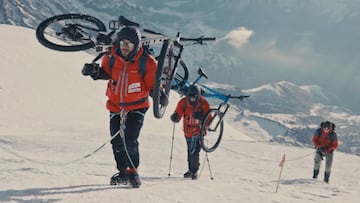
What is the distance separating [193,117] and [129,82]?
16.1 ft

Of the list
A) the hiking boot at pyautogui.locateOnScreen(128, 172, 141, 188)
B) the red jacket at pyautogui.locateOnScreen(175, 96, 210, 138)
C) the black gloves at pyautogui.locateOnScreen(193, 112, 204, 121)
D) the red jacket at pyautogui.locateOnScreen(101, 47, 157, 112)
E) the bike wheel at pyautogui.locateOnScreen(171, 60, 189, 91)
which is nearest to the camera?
the red jacket at pyautogui.locateOnScreen(101, 47, 157, 112)

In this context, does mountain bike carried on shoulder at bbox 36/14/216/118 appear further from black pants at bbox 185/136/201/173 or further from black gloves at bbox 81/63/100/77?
black pants at bbox 185/136/201/173

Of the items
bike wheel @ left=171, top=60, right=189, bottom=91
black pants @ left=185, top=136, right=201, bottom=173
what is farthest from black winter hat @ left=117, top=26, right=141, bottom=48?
bike wheel @ left=171, top=60, right=189, bottom=91

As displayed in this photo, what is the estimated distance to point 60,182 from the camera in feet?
22.2

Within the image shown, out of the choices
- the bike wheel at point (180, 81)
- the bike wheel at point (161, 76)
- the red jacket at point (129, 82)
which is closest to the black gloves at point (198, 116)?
the bike wheel at point (180, 81)

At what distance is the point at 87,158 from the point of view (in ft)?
47.6

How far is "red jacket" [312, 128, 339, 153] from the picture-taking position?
50.6 ft

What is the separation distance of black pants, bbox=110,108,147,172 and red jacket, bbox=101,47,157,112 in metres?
0.17

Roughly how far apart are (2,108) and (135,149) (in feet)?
70.8

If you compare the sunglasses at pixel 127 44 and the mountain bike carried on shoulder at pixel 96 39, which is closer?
the sunglasses at pixel 127 44

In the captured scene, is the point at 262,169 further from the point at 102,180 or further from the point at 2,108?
the point at 2,108

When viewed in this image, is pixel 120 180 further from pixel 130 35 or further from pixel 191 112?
pixel 191 112

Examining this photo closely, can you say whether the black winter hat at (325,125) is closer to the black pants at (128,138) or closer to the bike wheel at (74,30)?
the bike wheel at (74,30)

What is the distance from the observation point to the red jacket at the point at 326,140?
50.6ft
